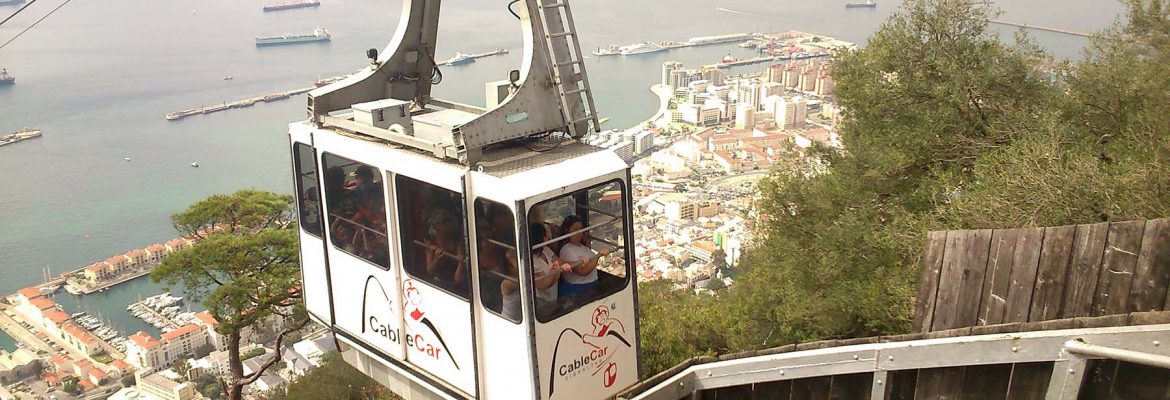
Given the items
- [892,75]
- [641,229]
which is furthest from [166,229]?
[892,75]

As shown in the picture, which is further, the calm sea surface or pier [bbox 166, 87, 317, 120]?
pier [bbox 166, 87, 317, 120]

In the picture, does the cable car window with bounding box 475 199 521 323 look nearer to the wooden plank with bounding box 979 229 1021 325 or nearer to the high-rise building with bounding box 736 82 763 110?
the wooden plank with bounding box 979 229 1021 325

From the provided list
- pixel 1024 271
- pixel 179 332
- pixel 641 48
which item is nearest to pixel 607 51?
pixel 641 48

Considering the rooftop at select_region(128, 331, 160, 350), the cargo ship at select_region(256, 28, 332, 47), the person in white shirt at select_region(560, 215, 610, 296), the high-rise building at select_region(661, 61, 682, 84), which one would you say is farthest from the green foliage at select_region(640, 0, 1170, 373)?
the cargo ship at select_region(256, 28, 332, 47)

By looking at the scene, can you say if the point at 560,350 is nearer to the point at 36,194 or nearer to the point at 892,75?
the point at 892,75

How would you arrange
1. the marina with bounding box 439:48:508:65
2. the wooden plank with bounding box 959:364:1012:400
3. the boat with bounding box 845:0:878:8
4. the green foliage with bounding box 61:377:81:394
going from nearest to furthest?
the wooden plank with bounding box 959:364:1012:400 < the green foliage with bounding box 61:377:81:394 < the marina with bounding box 439:48:508:65 < the boat with bounding box 845:0:878:8

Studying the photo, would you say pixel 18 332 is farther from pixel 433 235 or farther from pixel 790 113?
pixel 790 113

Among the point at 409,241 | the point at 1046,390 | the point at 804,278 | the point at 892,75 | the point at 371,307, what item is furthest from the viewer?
the point at 892,75

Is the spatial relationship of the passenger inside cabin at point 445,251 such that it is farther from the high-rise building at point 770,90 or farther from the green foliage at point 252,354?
the high-rise building at point 770,90
